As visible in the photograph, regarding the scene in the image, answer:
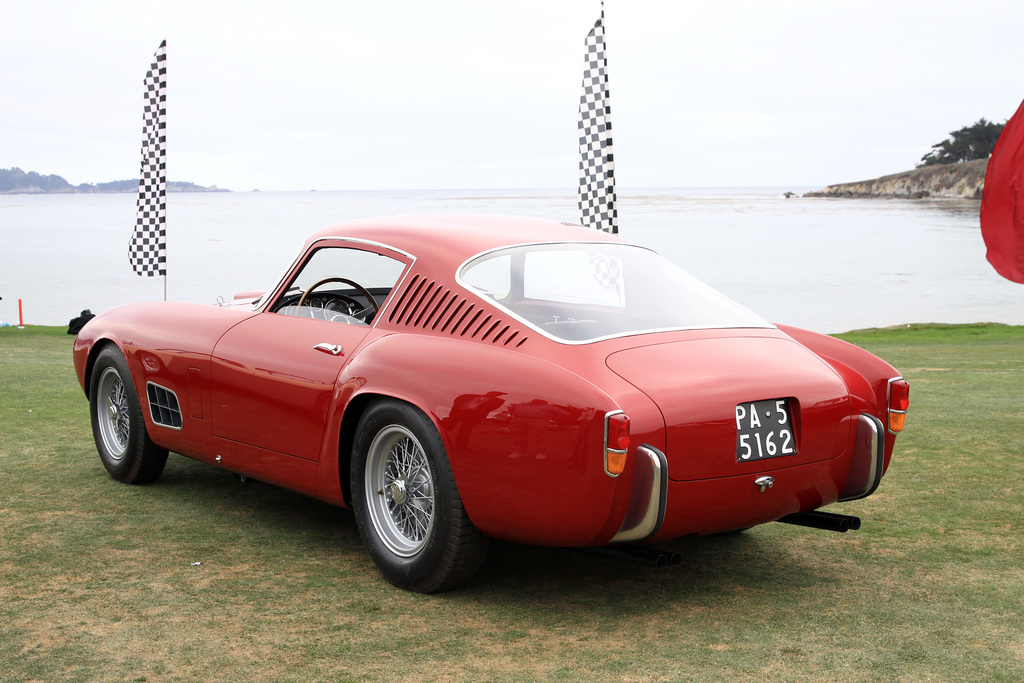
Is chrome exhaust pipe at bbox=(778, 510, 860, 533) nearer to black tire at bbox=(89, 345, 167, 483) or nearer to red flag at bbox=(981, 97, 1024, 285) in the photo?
black tire at bbox=(89, 345, 167, 483)

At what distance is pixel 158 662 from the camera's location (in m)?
3.12

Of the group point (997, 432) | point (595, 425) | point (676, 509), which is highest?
point (595, 425)

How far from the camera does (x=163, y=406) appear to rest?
16.9 feet

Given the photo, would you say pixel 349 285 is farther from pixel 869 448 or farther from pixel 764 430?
pixel 869 448

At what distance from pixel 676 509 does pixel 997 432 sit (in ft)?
15.5

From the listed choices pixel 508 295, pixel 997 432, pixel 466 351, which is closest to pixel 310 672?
pixel 466 351

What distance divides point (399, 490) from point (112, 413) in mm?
2596

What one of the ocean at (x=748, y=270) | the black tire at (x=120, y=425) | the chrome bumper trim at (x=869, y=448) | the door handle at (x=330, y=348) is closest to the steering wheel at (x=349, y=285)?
the door handle at (x=330, y=348)

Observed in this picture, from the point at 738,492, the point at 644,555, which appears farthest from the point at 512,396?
the point at 738,492

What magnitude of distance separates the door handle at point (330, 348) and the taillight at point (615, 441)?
1429 mm

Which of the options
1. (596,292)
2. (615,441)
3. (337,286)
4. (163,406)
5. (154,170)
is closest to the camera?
(615,441)

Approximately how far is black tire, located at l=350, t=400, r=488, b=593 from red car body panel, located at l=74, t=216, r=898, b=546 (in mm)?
78

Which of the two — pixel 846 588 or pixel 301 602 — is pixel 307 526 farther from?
pixel 846 588

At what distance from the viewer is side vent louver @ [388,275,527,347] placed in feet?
12.2
